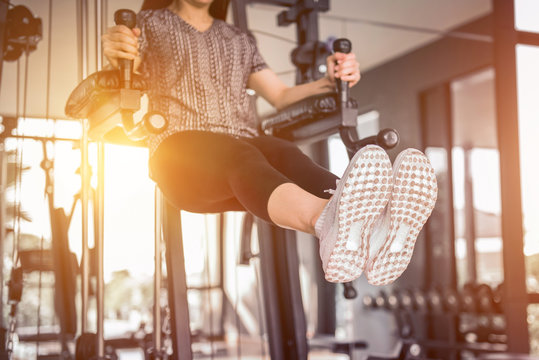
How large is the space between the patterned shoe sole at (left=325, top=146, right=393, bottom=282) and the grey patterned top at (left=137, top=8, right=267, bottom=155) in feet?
2.01

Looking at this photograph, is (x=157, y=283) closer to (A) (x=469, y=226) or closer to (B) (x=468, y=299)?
(B) (x=468, y=299)

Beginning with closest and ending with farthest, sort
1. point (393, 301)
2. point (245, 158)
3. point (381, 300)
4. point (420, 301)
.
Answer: point (245, 158) < point (420, 301) < point (393, 301) < point (381, 300)

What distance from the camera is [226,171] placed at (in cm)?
121

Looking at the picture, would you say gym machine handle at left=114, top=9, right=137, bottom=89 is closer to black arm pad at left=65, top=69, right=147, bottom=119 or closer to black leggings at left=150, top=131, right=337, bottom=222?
black arm pad at left=65, top=69, right=147, bottom=119

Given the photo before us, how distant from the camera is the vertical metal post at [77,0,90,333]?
5.27ft

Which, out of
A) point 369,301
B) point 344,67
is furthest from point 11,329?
point 369,301

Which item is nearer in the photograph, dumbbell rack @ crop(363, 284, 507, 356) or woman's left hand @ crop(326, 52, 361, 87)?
woman's left hand @ crop(326, 52, 361, 87)

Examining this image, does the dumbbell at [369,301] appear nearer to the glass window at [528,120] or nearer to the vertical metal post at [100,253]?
the glass window at [528,120]

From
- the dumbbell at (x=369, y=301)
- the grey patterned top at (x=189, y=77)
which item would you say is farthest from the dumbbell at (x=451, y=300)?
the grey patterned top at (x=189, y=77)

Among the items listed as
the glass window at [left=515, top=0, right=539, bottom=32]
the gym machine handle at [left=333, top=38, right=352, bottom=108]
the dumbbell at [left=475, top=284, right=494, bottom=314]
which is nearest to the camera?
the gym machine handle at [left=333, top=38, right=352, bottom=108]

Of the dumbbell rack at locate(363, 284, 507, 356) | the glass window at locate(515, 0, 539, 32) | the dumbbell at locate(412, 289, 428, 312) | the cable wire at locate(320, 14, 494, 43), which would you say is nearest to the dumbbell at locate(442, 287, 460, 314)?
the dumbbell rack at locate(363, 284, 507, 356)

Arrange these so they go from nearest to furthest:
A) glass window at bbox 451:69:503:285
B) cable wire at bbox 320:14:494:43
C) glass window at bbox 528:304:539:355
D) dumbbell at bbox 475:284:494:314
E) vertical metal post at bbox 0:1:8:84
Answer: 1. vertical metal post at bbox 0:1:8:84
2. glass window at bbox 528:304:539:355
3. dumbbell at bbox 475:284:494:314
4. cable wire at bbox 320:14:494:43
5. glass window at bbox 451:69:503:285

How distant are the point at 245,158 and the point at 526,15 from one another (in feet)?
7.55

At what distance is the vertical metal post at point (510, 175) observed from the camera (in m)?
2.80
